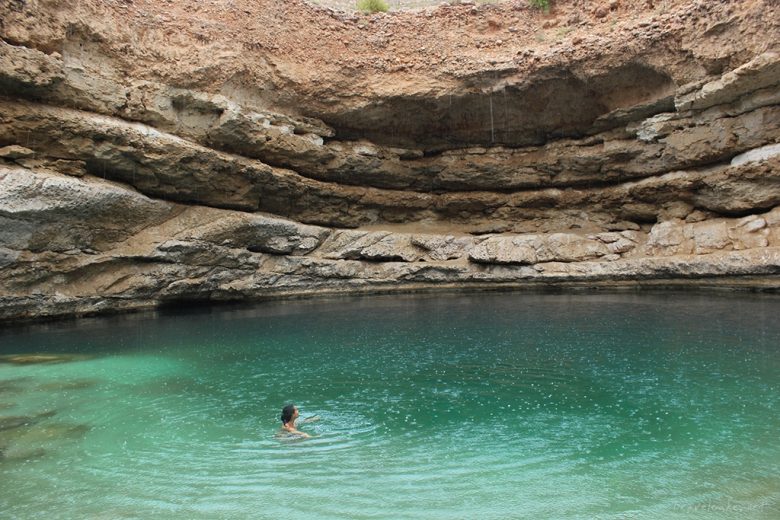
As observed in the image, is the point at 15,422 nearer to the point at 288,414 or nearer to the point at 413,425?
the point at 288,414

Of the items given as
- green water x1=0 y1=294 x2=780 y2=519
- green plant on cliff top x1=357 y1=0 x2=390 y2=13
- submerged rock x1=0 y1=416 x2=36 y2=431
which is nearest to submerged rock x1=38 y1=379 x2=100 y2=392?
green water x1=0 y1=294 x2=780 y2=519

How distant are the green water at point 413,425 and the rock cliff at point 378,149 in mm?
5823

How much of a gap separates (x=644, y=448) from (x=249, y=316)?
14466 millimetres

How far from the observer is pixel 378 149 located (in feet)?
84.0

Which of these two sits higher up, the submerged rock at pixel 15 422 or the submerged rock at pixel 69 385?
the submerged rock at pixel 69 385

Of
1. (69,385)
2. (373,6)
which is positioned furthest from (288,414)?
(373,6)

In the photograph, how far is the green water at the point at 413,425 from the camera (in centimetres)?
484

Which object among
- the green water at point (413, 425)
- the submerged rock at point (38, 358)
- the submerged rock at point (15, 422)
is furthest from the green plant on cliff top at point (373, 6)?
the submerged rock at point (15, 422)

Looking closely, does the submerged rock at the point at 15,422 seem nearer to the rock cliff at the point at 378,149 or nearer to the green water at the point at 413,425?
the green water at the point at 413,425

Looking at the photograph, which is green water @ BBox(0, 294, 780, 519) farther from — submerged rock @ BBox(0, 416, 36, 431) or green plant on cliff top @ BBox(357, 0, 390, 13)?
green plant on cliff top @ BBox(357, 0, 390, 13)

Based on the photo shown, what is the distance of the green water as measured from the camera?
4844 mm

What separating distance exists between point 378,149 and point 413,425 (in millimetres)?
20033

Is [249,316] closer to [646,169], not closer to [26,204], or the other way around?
[26,204]

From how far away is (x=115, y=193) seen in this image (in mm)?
17844
